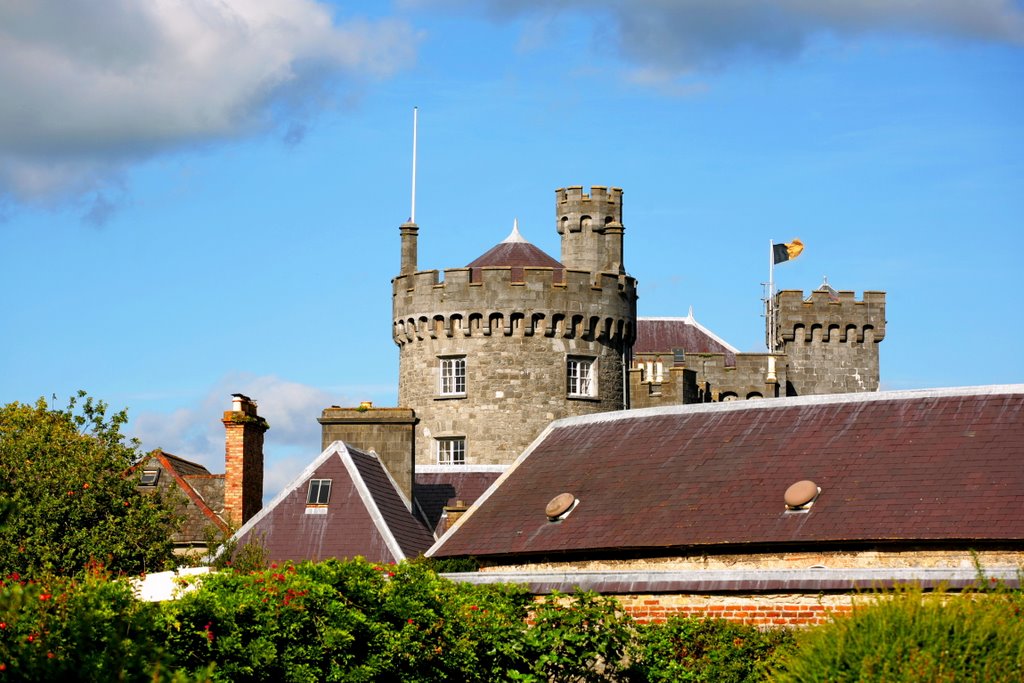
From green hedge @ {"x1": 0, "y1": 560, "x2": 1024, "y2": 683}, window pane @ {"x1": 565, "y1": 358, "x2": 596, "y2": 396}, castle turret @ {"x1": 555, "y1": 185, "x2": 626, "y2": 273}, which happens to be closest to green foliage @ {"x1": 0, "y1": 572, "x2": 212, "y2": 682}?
green hedge @ {"x1": 0, "y1": 560, "x2": 1024, "y2": 683}

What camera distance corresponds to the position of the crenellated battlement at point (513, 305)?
186ft

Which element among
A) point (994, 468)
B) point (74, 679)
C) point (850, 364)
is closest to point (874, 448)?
point (994, 468)

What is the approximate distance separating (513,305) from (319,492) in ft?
54.6

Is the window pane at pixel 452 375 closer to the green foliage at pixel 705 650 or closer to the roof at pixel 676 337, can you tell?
the roof at pixel 676 337

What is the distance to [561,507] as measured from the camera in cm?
3853

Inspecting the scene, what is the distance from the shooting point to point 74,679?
16.5 meters

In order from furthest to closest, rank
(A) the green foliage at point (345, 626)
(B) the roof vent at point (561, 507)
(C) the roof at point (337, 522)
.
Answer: (C) the roof at point (337, 522) → (B) the roof vent at point (561, 507) → (A) the green foliage at point (345, 626)

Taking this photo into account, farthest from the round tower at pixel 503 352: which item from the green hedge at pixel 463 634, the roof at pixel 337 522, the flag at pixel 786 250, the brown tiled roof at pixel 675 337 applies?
the green hedge at pixel 463 634

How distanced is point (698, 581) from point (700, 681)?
2295 mm

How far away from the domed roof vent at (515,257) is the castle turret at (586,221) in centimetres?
330

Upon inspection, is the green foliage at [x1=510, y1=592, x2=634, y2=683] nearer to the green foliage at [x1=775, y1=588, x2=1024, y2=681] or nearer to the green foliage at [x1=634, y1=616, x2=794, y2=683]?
the green foliage at [x1=634, y1=616, x2=794, y2=683]

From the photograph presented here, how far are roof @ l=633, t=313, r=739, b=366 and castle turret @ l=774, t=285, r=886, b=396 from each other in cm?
496

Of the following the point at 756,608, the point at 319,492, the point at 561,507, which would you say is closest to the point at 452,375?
the point at 319,492

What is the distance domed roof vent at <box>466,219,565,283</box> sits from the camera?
2308 inches
